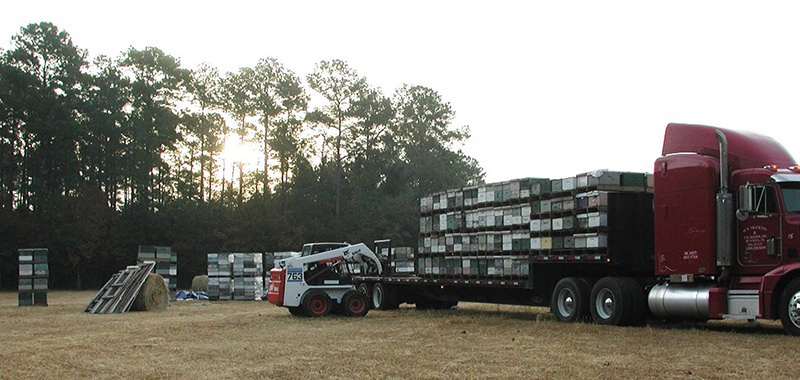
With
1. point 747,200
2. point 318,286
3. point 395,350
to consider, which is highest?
point 747,200

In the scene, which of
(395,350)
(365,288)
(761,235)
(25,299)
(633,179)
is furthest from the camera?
(25,299)

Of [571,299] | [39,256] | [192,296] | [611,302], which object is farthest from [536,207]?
[192,296]

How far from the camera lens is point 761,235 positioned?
15.1 metres

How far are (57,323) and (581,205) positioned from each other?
513 inches

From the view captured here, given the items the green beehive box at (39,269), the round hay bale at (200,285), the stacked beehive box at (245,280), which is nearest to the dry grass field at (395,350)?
the green beehive box at (39,269)

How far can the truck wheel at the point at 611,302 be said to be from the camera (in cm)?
1683

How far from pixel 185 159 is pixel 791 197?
56.7 m

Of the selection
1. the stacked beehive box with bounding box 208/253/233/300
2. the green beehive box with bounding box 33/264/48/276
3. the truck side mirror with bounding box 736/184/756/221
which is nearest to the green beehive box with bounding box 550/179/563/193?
the truck side mirror with bounding box 736/184/756/221

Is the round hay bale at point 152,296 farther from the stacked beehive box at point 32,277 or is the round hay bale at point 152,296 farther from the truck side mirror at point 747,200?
the truck side mirror at point 747,200

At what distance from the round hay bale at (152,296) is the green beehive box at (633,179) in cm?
1531

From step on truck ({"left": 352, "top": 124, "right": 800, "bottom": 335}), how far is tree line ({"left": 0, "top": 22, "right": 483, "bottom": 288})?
122ft

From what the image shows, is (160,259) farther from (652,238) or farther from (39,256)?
(652,238)

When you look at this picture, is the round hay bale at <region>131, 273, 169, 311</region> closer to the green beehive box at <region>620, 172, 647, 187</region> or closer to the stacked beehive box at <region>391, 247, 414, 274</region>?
the stacked beehive box at <region>391, 247, 414, 274</region>

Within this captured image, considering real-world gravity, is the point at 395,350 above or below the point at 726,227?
below
